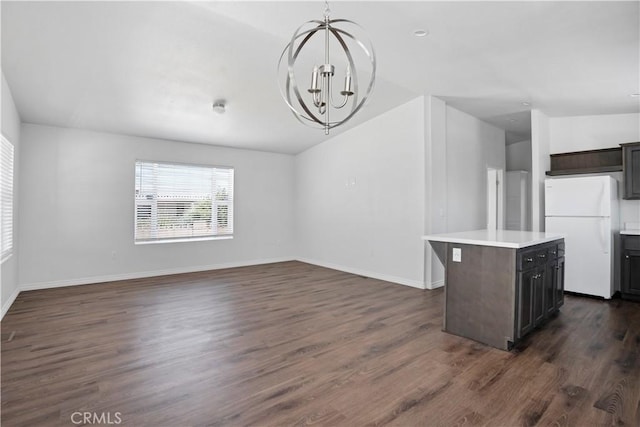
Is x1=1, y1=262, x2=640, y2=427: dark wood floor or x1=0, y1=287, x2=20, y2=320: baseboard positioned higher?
x1=0, y1=287, x2=20, y2=320: baseboard

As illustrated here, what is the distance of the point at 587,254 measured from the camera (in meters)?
4.42

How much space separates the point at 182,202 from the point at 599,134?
22.6 feet

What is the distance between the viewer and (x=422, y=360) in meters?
2.61

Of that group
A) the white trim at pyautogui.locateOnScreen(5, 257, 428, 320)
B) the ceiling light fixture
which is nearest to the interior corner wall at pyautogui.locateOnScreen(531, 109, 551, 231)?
the white trim at pyautogui.locateOnScreen(5, 257, 428, 320)

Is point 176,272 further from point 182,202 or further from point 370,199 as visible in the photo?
point 370,199

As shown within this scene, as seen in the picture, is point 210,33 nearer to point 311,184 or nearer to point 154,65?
point 154,65

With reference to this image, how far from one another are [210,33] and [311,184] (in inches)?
172

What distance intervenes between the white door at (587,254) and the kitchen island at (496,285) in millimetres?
1517

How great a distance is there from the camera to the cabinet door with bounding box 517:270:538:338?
2794mm

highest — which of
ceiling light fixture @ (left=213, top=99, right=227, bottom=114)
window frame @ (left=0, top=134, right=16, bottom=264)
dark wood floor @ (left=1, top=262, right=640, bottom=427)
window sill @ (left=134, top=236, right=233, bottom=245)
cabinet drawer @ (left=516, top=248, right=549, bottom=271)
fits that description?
ceiling light fixture @ (left=213, top=99, right=227, bottom=114)

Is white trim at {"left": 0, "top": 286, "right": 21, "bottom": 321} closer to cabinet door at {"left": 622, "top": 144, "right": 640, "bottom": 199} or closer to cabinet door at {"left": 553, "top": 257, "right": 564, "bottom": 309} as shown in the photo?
cabinet door at {"left": 553, "top": 257, "right": 564, "bottom": 309}

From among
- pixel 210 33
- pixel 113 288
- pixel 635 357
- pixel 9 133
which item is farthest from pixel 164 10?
pixel 635 357

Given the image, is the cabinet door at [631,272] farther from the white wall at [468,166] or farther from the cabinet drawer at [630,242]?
the white wall at [468,166]

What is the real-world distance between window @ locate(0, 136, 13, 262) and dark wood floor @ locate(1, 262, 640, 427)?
30.1 inches
